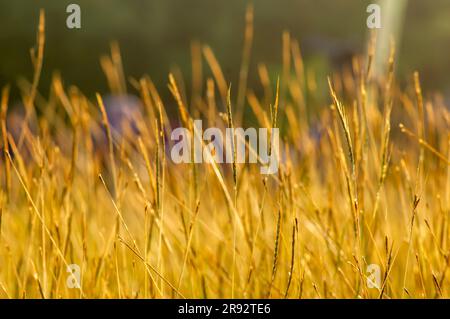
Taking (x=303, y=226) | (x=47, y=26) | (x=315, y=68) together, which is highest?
(x=47, y=26)

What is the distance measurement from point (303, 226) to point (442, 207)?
1.44 feet

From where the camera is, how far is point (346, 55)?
5.66m

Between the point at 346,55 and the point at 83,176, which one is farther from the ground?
the point at 346,55

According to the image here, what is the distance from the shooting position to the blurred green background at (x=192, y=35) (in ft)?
16.9

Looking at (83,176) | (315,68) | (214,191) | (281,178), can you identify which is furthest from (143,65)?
(281,178)

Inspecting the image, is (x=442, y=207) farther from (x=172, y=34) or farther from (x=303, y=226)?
(x=172, y=34)

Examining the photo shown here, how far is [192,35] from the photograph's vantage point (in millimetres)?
5660

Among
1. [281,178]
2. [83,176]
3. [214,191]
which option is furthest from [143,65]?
[281,178]

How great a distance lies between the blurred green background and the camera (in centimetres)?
514

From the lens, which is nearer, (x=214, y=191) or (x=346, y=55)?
(x=214, y=191)

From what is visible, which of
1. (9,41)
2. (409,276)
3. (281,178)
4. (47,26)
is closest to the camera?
(281,178)
